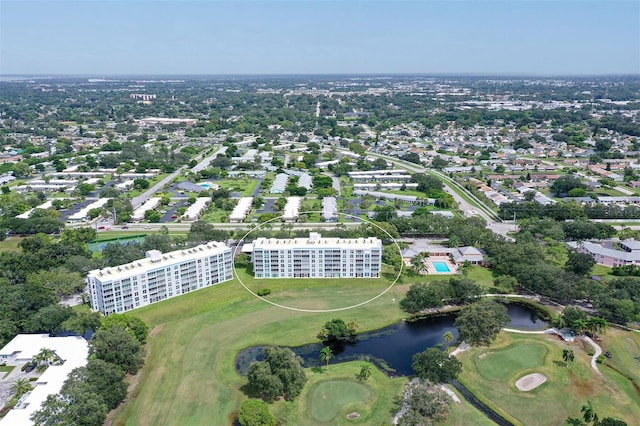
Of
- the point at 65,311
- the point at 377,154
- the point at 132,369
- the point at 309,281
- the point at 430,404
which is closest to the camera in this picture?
the point at 430,404

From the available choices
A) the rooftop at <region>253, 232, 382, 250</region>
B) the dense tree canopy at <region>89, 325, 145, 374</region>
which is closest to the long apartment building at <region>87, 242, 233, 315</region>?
the rooftop at <region>253, 232, 382, 250</region>

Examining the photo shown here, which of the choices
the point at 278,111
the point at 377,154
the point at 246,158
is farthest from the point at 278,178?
the point at 278,111

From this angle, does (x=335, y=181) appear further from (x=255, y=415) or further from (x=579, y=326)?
(x=255, y=415)

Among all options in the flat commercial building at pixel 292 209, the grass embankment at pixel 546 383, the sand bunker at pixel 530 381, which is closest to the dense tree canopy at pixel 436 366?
the grass embankment at pixel 546 383

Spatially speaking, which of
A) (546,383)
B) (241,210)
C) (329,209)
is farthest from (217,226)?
(546,383)

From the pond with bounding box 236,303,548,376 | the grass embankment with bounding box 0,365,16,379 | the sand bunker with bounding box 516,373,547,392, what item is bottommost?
the pond with bounding box 236,303,548,376

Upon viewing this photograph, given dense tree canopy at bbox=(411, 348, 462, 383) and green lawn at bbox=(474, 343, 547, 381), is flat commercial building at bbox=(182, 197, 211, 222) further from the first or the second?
green lawn at bbox=(474, 343, 547, 381)

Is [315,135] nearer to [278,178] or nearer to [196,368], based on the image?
[278,178]
